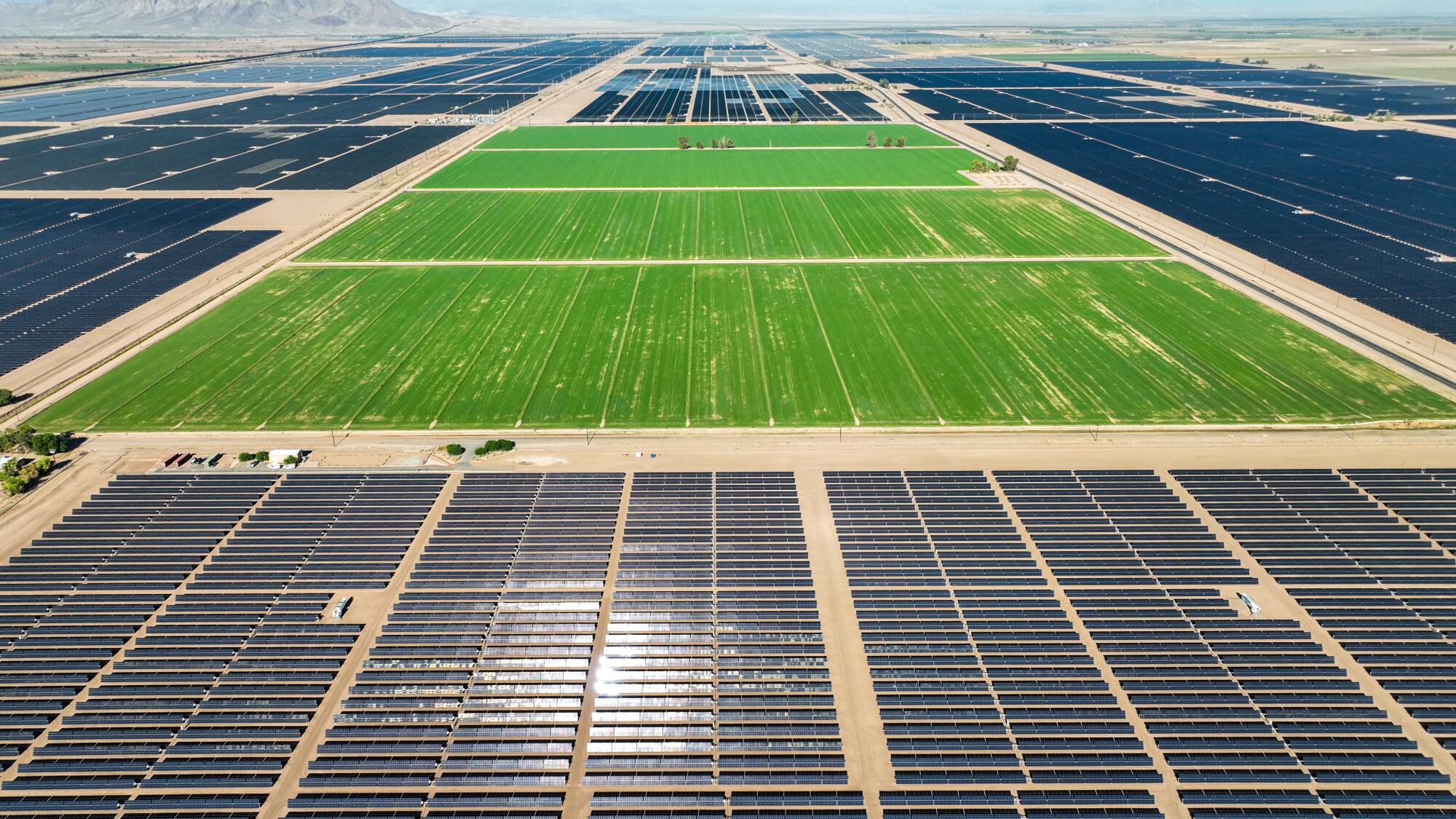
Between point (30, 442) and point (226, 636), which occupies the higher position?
point (30, 442)

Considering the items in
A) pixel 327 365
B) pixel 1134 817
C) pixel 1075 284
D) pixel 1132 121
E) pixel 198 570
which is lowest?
pixel 1134 817

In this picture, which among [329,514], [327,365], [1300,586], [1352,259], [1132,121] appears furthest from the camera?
[1132,121]

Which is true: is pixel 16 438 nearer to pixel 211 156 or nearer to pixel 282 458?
pixel 282 458

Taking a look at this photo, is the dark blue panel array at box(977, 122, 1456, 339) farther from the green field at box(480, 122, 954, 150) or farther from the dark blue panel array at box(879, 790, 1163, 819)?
the dark blue panel array at box(879, 790, 1163, 819)

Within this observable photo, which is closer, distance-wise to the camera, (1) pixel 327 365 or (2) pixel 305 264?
(1) pixel 327 365

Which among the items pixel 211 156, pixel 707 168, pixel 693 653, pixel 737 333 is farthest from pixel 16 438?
pixel 211 156

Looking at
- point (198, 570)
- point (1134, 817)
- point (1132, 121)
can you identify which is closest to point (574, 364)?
point (198, 570)

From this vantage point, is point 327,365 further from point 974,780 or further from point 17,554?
point 974,780

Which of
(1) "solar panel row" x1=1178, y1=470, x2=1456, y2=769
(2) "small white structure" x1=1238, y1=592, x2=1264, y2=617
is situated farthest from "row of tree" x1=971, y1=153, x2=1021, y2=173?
(2) "small white structure" x1=1238, y1=592, x2=1264, y2=617
